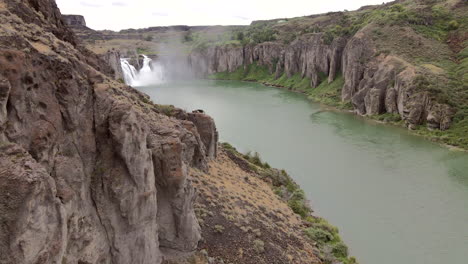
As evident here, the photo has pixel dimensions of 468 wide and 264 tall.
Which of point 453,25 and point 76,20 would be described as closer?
point 453,25

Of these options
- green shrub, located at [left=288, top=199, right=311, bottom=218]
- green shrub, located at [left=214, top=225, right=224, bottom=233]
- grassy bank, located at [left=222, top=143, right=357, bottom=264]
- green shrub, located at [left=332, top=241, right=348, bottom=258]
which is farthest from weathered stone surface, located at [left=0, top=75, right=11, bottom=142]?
green shrub, located at [left=288, top=199, right=311, bottom=218]

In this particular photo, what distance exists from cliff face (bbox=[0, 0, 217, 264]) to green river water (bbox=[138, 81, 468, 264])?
1697cm

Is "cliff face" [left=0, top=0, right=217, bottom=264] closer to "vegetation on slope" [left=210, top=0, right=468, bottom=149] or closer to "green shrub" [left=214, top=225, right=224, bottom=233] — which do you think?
"green shrub" [left=214, top=225, right=224, bottom=233]

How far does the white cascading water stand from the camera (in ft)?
376

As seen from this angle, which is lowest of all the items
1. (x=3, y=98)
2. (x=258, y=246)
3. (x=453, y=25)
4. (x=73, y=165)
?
(x=258, y=246)

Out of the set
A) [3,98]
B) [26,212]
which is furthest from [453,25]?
[26,212]

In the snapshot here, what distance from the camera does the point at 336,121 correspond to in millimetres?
66438

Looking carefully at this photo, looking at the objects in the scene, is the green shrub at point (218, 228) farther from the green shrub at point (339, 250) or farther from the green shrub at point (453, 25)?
the green shrub at point (453, 25)

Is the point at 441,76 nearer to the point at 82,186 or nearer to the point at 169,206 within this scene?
the point at 169,206

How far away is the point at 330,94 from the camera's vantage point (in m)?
89.5

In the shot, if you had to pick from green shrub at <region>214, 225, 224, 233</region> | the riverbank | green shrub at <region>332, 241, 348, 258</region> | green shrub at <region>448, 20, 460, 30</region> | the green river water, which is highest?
green shrub at <region>448, 20, 460, 30</region>

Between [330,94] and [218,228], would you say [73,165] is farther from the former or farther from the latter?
[330,94]

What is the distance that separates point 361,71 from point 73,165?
77.5 metres

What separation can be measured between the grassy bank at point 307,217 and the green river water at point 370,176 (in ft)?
5.68
